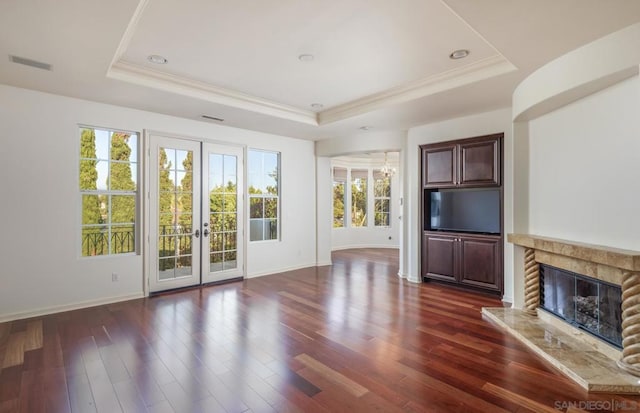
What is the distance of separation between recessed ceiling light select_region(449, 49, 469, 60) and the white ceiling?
66 mm

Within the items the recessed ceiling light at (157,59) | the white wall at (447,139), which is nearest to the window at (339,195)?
the white wall at (447,139)

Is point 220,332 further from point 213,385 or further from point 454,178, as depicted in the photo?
point 454,178

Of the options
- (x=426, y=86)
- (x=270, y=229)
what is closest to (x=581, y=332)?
(x=426, y=86)

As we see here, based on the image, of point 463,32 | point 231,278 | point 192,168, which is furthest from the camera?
point 231,278

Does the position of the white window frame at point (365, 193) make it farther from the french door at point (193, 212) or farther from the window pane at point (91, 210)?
the window pane at point (91, 210)

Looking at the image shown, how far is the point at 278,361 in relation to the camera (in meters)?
2.91

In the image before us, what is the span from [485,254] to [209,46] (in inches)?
180

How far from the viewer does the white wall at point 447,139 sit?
15.6ft

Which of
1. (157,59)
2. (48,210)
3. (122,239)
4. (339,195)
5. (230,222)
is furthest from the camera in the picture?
(339,195)

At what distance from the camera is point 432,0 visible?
250cm

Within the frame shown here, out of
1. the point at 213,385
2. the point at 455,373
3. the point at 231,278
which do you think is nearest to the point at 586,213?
the point at 455,373

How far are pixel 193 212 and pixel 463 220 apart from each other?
442 cm

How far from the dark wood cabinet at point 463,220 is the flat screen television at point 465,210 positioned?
0.7 inches

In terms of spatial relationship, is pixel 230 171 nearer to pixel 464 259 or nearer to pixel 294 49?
Answer: pixel 294 49
